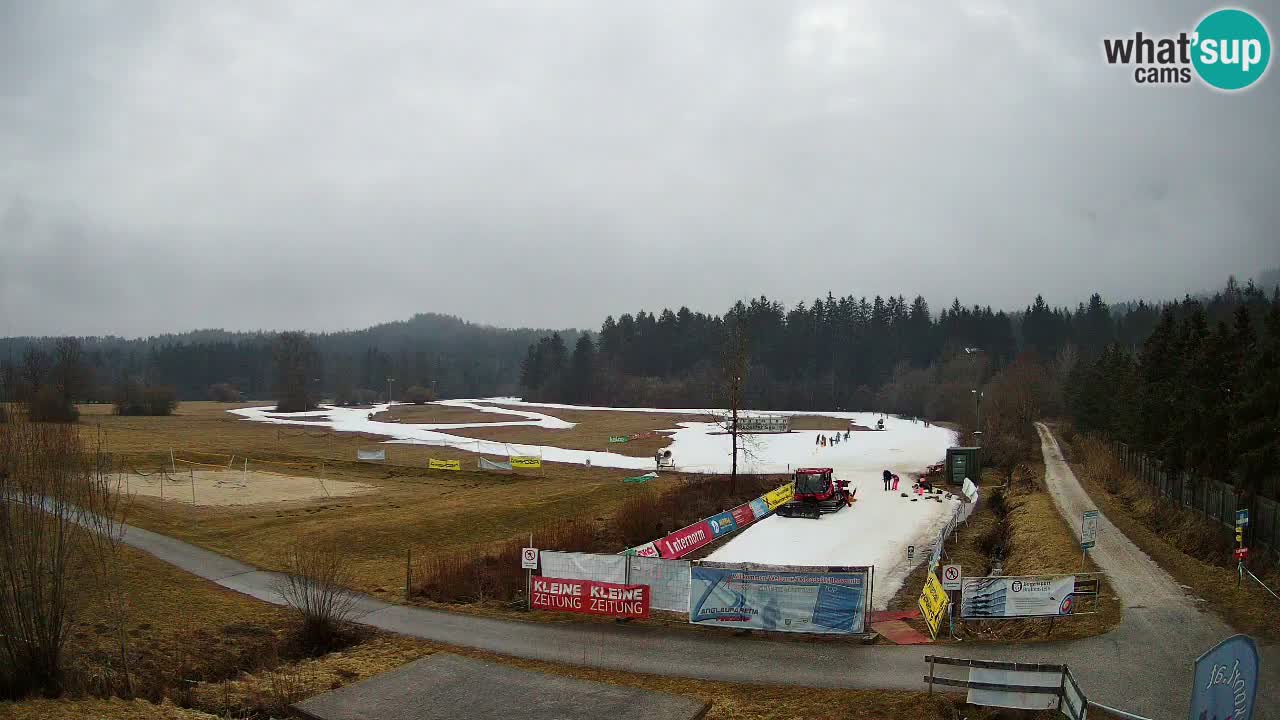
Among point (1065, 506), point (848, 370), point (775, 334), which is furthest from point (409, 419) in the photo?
point (1065, 506)

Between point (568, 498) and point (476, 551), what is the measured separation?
1382 cm

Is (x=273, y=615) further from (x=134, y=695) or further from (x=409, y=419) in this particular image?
(x=409, y=419)

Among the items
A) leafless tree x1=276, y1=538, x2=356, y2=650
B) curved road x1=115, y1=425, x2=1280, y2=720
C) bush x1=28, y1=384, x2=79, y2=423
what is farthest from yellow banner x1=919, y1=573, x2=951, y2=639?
bush x1=28, y1=384, x2=79, y2=423

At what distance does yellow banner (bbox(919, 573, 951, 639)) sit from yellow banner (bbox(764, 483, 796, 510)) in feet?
70.7

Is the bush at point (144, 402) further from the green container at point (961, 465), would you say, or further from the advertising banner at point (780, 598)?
the advertising banner at point (780, 598)

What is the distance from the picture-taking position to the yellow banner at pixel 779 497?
1602 inches

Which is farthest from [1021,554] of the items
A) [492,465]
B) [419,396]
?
[419,396]

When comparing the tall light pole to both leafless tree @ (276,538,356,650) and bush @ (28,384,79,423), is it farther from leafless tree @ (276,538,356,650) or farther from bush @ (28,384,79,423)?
bush @ (28,384,79,423)

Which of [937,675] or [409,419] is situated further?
[409,419]

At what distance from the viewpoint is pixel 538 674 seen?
15.5 m

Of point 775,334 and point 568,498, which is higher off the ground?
point 775,334

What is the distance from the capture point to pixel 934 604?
18047mm

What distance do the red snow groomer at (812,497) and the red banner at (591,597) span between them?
2086cm

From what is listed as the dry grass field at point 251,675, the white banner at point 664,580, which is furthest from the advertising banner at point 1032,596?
the white banner at point 664,580
